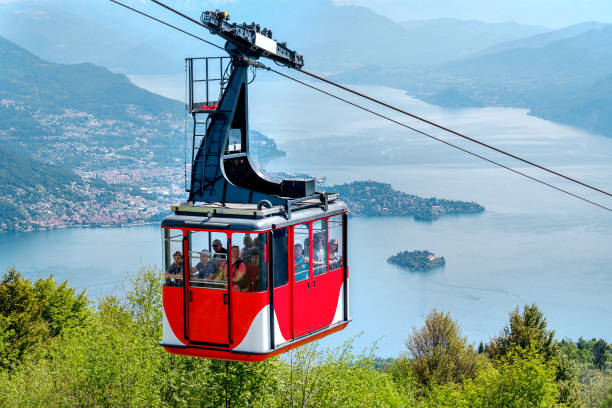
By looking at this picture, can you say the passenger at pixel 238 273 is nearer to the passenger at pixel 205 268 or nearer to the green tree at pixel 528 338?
the passenger at pixel 205 268

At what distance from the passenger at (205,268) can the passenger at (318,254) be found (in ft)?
4.37

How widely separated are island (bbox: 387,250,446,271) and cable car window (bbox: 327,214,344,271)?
8580cm

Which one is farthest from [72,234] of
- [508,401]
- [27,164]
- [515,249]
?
[508,401]

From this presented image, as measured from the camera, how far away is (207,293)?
880 centimetres

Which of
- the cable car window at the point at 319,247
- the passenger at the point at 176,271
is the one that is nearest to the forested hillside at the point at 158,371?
the cable car window at the point at 319,247

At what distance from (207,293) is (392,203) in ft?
364

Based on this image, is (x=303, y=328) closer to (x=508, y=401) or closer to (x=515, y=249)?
(x=508, y=401)

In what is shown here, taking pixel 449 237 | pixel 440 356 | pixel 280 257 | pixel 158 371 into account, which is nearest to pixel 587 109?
pixel 449 237

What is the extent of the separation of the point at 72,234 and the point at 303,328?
10916cm

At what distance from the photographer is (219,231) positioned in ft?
28.1

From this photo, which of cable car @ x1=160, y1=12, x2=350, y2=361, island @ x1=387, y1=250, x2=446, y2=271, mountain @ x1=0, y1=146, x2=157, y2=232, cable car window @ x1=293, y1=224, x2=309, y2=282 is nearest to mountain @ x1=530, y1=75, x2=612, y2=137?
island @ x1=387, y1=250, x2=446, y2=271

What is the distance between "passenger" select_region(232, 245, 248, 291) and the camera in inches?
343

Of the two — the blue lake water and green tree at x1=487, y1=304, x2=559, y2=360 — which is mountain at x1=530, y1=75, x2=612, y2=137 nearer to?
the blue lake water

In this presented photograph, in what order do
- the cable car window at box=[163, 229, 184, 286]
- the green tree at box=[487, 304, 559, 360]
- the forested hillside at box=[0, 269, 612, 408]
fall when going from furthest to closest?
the green tree at box=[487, 304, 559, 360]
the forested hillside at box=[0, 269, 612, 408]
the cable car window at box=[163, 229, 184, 286]
